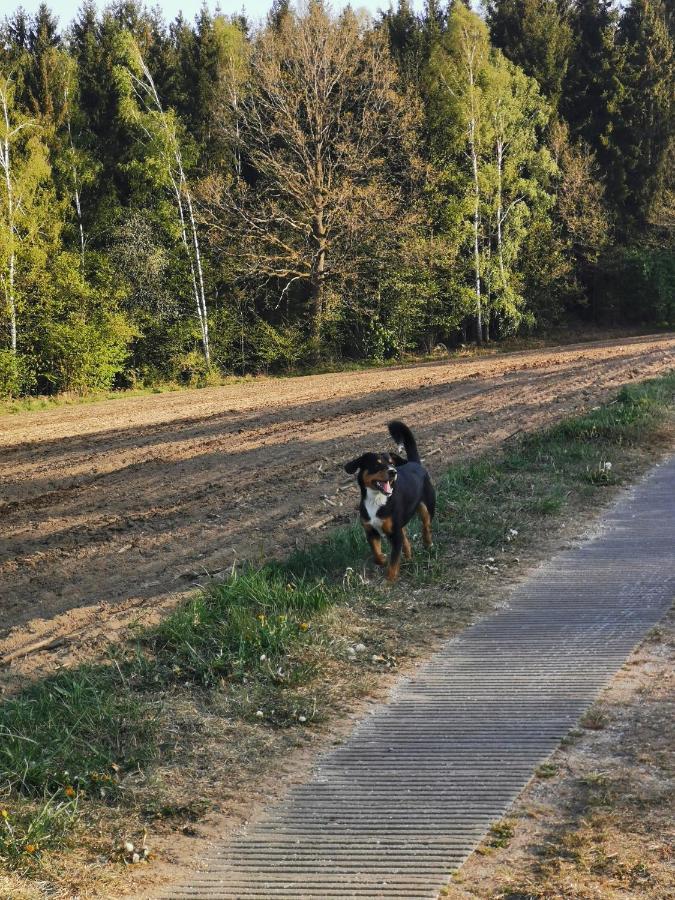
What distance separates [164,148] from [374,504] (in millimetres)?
30603

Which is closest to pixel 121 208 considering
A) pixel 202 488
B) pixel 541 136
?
pixel 541 136

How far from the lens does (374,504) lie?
8125 millimetres

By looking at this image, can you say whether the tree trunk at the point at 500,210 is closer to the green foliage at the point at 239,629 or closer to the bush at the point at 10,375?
the bush at the point at 10,375

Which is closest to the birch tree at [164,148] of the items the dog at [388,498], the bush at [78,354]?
the bush at [78,354]

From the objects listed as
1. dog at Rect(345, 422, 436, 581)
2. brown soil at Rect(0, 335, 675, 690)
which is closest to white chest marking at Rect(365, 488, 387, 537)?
dog at Rect(345, 422, 436, 581)

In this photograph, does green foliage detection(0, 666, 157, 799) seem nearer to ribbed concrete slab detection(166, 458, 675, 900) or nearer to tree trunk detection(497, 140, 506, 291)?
ribbed concrete slab detection(166, 458, 675, 900)

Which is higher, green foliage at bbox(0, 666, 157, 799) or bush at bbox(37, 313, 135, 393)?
bush at bbox(37, 313, 135, 393)

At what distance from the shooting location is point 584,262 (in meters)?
48.1

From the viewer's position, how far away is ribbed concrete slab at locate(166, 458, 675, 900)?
420 centimetres

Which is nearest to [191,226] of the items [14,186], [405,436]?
[14,186]

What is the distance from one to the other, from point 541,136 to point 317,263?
54.6ft

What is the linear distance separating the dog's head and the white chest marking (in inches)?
1.8

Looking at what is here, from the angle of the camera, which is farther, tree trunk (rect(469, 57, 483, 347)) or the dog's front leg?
tree trunk (rect(469, 57, 483, 347))

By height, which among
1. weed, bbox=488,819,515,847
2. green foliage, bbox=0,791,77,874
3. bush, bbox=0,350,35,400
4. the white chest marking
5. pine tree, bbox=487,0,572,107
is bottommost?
weed, bbox=488,819,515,847
